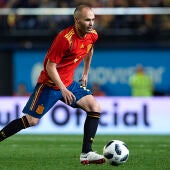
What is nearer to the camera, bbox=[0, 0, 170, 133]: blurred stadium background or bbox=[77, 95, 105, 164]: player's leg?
bbox=[77, 95, 105, 164]: player's leg

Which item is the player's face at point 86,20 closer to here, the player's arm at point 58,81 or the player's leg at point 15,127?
the player's arm at point 58,81

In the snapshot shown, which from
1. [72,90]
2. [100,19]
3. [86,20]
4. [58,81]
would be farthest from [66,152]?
[100,19]

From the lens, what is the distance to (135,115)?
16875mm

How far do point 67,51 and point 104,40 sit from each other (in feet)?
34.6

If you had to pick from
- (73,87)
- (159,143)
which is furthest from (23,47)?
(73,87)

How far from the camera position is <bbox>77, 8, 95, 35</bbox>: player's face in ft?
30.7

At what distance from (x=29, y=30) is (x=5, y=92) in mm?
1917

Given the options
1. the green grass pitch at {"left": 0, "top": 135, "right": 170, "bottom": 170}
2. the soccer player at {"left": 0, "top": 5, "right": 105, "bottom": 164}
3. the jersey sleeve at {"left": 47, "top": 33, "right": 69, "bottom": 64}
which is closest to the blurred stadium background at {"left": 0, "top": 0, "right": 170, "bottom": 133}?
the green grass pitch at {"left": 0, "top": 135, "right": 170, "bottom": 170}

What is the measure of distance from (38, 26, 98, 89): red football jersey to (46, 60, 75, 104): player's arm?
8 centimetres

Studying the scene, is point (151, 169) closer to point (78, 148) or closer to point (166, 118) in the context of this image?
point (78, 148)

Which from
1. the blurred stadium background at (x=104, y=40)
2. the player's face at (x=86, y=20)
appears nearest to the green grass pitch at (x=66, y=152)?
the player's face at (x=86, y=20)

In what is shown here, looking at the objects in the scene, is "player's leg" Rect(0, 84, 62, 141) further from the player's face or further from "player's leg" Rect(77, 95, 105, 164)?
the player's face

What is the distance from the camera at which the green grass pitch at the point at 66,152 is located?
30.8ft

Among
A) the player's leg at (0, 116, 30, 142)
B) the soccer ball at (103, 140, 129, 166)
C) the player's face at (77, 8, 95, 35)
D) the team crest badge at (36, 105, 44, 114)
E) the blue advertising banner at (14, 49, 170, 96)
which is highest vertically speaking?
the blue advertising banner at (14, 49, 170, 96)
